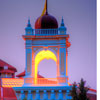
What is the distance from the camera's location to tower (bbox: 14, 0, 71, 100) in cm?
1399

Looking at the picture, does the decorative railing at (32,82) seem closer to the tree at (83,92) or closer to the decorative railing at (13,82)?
the decorative railing at (13,82)

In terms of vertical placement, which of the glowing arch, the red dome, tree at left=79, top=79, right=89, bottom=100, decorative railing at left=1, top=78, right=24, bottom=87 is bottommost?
tree at left=79, top=79, right=89, bottom=100

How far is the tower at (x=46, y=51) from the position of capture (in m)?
14.0

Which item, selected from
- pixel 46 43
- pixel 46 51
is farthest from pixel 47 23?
pixel 46 51

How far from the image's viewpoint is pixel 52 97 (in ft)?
45.9

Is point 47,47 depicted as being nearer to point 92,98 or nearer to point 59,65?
point 59,65

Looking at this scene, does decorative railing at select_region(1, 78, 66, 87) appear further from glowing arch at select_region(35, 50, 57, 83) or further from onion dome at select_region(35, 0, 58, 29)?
onion dome at select_region(35, 0, 58, 29)

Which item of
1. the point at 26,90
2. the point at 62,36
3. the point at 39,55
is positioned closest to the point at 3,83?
the point at 26,90

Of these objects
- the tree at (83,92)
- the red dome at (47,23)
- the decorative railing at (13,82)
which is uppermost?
the red dome at (47,23)

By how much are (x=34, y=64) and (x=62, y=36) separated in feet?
8.67

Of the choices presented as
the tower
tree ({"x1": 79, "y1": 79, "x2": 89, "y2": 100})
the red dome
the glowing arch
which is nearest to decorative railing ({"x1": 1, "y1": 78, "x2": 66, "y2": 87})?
the tower

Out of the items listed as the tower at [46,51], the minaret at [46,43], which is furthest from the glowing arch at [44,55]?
the minaret at [46,43]

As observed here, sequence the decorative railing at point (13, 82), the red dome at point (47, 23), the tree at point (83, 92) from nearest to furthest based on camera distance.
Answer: the tree at point (83, 92), the decorative railing at point (13, 82), the red dome at point (47, 23)

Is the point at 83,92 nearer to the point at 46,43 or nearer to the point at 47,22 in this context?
the point at 46,43
